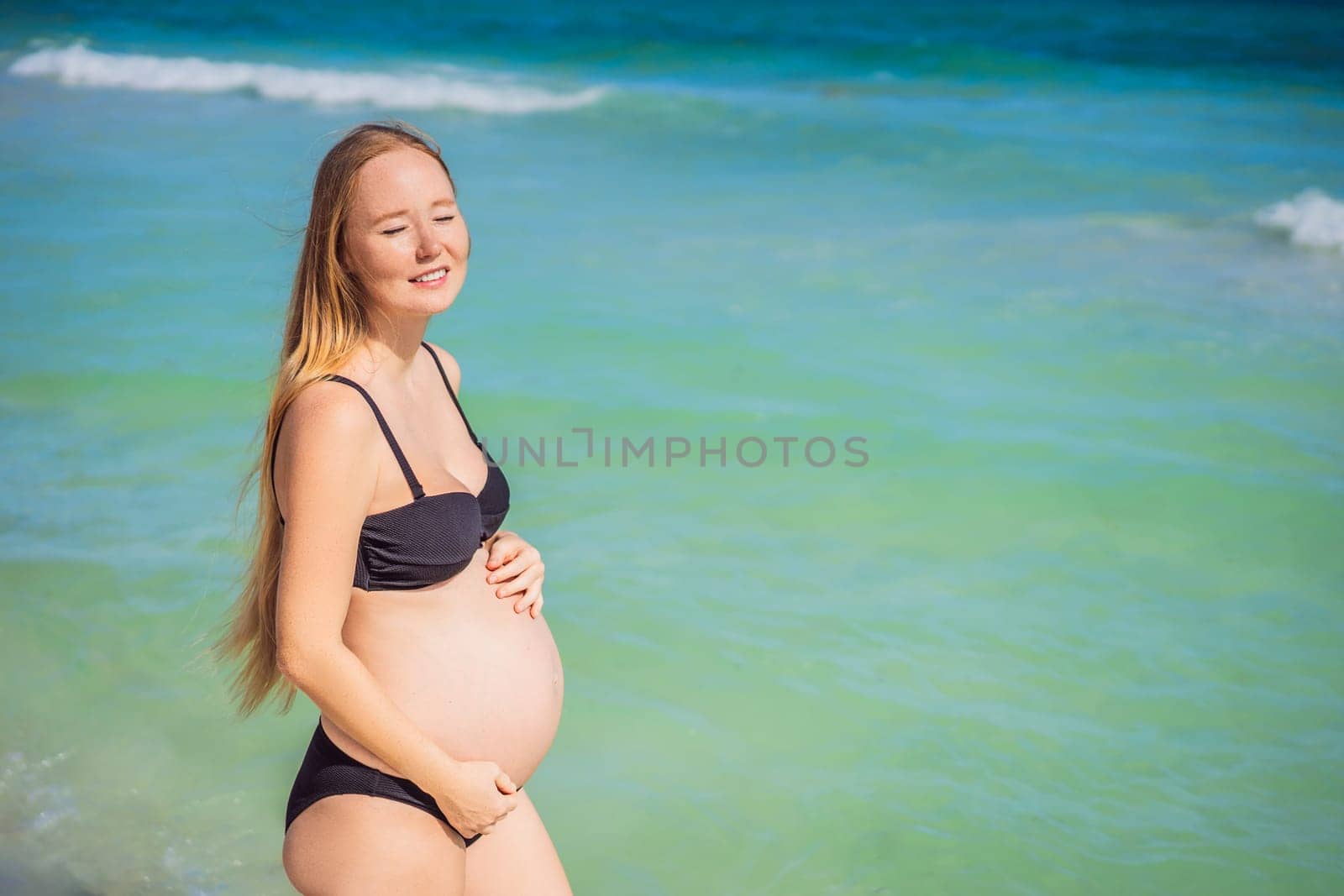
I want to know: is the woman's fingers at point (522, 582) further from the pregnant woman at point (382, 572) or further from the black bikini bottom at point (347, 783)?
the black bikini bottom at point (347, 783)

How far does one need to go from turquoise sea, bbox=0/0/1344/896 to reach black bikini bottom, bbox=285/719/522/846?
0.94 m

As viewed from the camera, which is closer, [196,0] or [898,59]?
[898,59]

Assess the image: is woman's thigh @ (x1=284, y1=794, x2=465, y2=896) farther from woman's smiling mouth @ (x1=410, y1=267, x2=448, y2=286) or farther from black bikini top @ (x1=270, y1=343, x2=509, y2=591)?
woman's smiling mouth @ (x1=410, y1=267, x2=448, y2=286)

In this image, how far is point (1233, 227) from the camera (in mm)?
9859

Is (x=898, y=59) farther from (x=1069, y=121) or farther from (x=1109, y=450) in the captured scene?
(x=1109, y=450)

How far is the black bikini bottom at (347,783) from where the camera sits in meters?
1.97

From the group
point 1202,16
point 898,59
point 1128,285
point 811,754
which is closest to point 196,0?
point 898,59

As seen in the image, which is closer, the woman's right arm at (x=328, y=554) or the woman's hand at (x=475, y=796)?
the woman's right arm at (x=328, y=554)

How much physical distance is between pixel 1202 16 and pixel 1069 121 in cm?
639

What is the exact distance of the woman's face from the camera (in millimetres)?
1944

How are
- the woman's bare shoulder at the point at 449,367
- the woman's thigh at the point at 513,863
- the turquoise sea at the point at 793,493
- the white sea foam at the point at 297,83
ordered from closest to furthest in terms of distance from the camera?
the woman's thigh at the point at 513,863, the woman's bare shoulder at the point at 449,367, the turquoise sea at the point at 793,493, the white sea foam at the point at 297,83

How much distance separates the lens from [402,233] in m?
1.96

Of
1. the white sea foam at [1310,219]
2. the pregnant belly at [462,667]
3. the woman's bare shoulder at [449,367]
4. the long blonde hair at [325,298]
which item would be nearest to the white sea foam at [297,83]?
the white sea foam at [1310,219]

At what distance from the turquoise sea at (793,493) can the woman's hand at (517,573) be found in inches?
28.0
